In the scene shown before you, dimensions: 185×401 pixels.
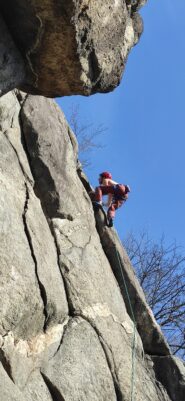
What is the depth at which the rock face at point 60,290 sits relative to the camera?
252 inches

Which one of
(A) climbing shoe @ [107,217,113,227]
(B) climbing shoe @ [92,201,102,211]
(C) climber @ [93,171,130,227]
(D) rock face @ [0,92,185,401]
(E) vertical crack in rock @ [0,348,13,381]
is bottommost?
(E) vertical crack in rock @ [0,348,13,381]

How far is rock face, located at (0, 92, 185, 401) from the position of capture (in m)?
6.39

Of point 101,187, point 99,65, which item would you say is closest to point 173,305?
point 101,187

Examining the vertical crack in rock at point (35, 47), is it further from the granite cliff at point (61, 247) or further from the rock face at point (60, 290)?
the rock face at point (60, 290)

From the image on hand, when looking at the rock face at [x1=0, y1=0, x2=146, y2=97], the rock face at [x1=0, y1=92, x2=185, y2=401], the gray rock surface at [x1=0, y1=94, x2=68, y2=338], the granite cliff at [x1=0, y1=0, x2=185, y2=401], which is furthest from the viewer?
the rock face at [x1=0, y1=92, x2=185, y2=401]

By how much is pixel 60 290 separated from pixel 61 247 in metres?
0.95

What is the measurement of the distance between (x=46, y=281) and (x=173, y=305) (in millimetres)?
11519

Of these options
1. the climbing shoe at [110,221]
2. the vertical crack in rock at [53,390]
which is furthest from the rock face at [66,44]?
the climbing shoe at [110,221]

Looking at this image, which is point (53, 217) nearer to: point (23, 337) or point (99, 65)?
point (23, 337)

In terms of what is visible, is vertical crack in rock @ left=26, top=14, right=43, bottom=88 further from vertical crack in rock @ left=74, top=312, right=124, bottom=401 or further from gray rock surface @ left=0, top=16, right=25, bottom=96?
vertical crack in rock @ left=74, top=312, right=124, bottom=401

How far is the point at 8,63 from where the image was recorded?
477cm

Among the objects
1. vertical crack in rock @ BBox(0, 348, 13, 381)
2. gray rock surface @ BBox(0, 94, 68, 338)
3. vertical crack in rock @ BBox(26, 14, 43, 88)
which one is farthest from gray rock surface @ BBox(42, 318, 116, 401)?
vertical crack in rock @ BBox(26, 14, 43, 88)

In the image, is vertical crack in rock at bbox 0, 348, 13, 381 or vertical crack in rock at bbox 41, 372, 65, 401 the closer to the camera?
vertical crack in rock at bbox 0, 348, 13, 381

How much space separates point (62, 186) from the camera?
Result: 9.33 metres
